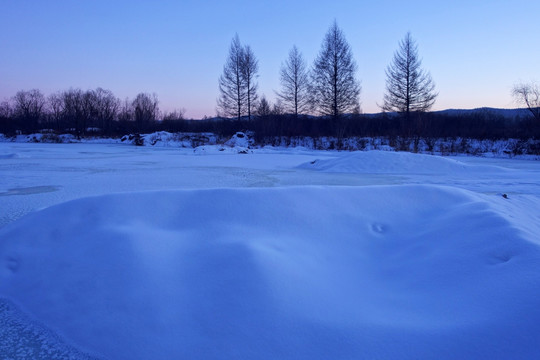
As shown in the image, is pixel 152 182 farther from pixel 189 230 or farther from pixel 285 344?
pixel 285 344

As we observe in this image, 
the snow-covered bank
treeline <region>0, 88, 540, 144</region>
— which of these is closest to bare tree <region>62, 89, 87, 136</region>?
treeline <region>0, 88, 540, 144</region>

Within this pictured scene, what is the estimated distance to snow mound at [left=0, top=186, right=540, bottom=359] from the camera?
4.40 ft

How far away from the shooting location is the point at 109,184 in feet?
17.3

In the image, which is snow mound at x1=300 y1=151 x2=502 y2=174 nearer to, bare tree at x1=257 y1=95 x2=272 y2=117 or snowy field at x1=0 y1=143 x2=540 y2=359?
snowy field at x1=0 y1=143 x2=540 y2=359

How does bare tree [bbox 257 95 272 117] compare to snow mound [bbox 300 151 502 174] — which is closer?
snow mound [bbox 300 151 502 174]

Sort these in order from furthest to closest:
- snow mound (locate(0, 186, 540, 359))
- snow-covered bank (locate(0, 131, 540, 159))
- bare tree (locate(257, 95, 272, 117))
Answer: bare tree (locate(257, 95, 272, 117)) → snow-covered bank (locate(0, 131, 540, 159)) → snow mound (locate(0, 186, 540, 359))

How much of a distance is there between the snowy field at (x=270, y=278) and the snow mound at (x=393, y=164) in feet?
16.3

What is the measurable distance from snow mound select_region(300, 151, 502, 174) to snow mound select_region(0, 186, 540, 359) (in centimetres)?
532

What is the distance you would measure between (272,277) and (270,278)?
0.05ft

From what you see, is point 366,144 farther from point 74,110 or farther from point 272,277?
point 74,110

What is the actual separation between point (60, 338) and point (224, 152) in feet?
43.0

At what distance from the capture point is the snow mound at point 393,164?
304 inches

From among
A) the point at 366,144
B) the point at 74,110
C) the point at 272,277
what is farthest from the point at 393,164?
the point at 74,110

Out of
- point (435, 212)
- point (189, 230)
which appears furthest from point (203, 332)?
point (435, 212)
